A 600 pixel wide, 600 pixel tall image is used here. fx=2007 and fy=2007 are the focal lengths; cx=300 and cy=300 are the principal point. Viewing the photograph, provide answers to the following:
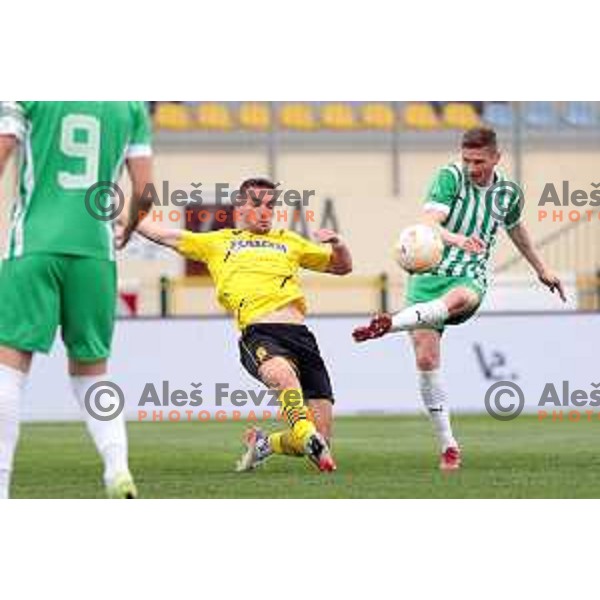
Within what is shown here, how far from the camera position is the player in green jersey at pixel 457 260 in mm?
10344

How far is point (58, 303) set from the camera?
7863mm

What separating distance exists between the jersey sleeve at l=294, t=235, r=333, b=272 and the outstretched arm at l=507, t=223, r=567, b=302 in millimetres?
1125

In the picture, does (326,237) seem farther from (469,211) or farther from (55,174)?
(55,174)

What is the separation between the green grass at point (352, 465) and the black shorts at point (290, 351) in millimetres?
443

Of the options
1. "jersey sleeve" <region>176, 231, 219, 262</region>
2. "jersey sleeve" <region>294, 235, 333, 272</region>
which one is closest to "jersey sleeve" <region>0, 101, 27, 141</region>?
"jersey sleeve" <region>176, 231, 219, 262</region>

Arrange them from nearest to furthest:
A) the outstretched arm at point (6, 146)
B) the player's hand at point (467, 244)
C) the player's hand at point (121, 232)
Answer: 1. the outstretched arm at point (6, 146)
2. the player's hand at point (121, 232)
3. the player's hand at point (467, 244)

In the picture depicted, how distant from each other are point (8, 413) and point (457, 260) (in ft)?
11.0

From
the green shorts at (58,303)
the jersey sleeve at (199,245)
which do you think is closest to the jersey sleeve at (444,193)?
the jersey sleeve at (199,245)

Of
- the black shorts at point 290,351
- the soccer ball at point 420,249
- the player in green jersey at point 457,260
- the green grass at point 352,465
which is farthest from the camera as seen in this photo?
the player in green jersey at point 457,260

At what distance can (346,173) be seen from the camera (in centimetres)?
2666

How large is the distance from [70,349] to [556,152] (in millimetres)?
18707

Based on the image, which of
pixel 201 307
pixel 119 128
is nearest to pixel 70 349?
pixel 119 128
